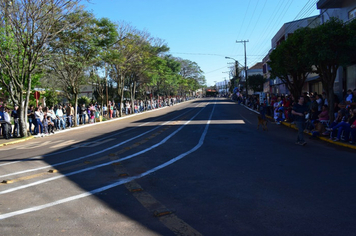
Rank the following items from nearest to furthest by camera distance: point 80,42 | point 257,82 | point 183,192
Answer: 1. point 183,192
2. point 80,42
3. point 257,82

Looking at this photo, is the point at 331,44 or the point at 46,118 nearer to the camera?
the point at 331,44

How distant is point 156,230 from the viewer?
4.50 meters

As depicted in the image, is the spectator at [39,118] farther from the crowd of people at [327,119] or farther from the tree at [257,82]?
the tree at [257,82]

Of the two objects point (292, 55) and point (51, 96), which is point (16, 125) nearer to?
point (292, 55)

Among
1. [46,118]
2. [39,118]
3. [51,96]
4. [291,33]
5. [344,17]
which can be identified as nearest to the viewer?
[39,118]

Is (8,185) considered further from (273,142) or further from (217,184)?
(273,142)

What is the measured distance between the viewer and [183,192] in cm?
624

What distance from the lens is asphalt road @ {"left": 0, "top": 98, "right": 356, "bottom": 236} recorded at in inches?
183

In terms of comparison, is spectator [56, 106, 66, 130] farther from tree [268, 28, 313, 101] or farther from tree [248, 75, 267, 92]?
tree [248, 75, 267, 92]

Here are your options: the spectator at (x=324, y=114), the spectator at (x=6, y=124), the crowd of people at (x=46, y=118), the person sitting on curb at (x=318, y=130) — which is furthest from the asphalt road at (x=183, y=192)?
the crowd of people at (x=46, y=118)

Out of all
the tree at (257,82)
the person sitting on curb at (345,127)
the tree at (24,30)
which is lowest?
the person sitting on curb at (345,127)

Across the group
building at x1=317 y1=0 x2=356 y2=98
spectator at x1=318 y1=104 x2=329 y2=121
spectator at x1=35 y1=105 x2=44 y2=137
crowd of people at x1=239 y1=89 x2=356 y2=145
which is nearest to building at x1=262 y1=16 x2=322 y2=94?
building at x1=317 y1=0 x2=356 y2=98

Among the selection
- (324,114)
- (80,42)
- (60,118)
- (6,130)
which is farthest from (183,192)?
(80,42)

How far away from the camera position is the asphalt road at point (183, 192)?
4.64 metres
